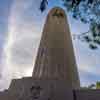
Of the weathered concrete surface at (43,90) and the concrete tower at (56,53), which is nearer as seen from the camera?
the weathered concrete surface at (43,90)

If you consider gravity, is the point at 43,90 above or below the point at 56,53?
below

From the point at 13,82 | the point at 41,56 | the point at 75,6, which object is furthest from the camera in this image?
the point at 41,56

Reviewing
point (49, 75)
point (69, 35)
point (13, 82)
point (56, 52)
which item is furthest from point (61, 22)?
point (13, 82)

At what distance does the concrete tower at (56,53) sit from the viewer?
1414 cm

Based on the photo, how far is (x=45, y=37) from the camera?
51.3ft

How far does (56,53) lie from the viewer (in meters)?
14.7

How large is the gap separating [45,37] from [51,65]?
2101mm

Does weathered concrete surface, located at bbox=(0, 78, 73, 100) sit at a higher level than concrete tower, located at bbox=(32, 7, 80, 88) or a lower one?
lower

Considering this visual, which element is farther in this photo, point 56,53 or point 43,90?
point 56,53

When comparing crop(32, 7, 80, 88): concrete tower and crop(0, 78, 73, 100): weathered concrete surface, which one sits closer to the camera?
crop(0, 78, 73, 100): weathered concrete surface

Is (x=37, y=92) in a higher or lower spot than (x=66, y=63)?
lower

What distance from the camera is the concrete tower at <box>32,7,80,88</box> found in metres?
14.1

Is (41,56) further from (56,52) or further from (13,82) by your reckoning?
(13,82)

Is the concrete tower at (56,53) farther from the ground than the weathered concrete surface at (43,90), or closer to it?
farther from the ground
